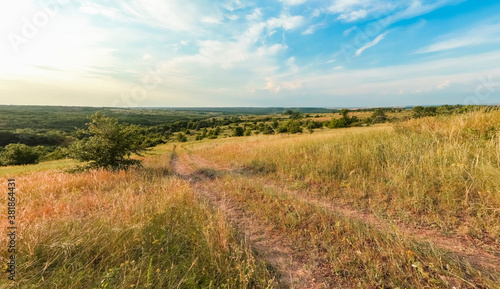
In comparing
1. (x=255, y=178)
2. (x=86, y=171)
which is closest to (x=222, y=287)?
(x=255, y=178)

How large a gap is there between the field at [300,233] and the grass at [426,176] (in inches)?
1.3

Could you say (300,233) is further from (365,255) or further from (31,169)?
(31,169)

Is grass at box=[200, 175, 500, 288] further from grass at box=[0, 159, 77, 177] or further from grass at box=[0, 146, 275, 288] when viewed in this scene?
grass at box=[0, 159, 77, 177]

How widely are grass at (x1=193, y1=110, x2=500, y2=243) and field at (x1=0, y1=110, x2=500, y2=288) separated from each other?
0.03 metres

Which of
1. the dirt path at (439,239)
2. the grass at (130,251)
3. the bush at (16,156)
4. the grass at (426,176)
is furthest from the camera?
the bush at (16,156)

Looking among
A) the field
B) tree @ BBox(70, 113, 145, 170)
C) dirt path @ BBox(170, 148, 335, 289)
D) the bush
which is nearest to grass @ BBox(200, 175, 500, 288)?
the field

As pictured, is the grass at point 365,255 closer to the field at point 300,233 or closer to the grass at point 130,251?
the field at point 300,233

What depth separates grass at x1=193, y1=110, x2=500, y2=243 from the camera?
3.93 m

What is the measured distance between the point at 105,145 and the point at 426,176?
13.4 meters

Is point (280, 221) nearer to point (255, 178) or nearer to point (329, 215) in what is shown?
point (329, 215)

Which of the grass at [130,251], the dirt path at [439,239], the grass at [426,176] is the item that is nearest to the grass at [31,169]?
the grass at [130,251]

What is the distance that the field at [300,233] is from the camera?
2725mm

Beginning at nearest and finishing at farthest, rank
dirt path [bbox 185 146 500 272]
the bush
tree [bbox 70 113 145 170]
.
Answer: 1. dirt path [bbox 185 146 500 272]
2. tree [bbox 70 113 145 170]
3. the bush

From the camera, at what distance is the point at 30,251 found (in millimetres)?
2855
